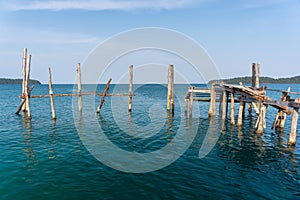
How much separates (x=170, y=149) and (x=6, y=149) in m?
10.5

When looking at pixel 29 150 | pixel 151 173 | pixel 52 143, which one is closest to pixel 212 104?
pixel 151 173

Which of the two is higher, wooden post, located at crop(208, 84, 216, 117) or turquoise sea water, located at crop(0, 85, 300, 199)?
wooden post, located at crop(208, 84, 216, 117)

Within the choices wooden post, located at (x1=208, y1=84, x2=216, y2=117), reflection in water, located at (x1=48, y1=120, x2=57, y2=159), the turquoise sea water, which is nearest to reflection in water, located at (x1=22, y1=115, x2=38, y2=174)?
the turquoise sea water

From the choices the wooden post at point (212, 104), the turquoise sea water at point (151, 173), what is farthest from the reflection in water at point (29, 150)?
the wooden post at point (212, 104)

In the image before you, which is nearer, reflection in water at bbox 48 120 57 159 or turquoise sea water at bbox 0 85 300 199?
turquoise sea water at bbox 0 85 300 199

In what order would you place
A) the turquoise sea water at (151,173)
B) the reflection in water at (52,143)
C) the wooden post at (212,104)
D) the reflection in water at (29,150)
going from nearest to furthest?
the turquoise sea water at (151,173) → the reflection in water at (29,150) → the reflection in water at (52,143) → the wooden post at (212,104)

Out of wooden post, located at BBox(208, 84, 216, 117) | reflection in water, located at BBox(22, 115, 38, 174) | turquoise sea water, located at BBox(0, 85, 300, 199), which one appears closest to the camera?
turquoise sea water, located at BBox(0, 85, 300, 199)

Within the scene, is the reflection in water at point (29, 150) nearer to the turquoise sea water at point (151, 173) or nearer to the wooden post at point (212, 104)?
the turquoise sea water at point (151, 173)

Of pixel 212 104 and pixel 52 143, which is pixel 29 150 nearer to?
pixel 52 143

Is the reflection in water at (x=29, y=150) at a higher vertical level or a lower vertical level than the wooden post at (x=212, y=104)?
lower

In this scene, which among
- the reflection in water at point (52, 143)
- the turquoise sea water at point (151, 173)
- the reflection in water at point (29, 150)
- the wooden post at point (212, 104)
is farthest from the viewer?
the wooden post at point (212, 104)

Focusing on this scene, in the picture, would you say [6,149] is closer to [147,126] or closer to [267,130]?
[147,126]

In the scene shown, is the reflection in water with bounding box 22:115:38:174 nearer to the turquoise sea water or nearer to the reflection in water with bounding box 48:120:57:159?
the turquoise sea water

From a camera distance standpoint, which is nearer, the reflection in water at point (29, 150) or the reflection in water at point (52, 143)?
the reflection in water at point (29, 150)
